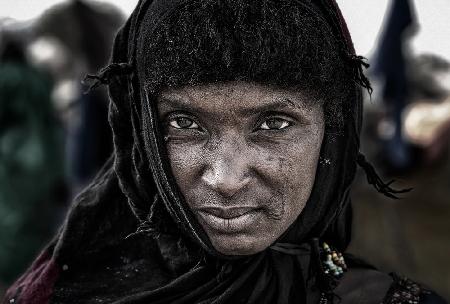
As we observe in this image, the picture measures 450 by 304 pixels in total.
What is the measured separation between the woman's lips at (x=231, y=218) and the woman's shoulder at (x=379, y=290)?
0.41 m

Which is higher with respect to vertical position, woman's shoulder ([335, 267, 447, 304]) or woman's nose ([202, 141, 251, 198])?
woman's nose ([202, 141, 251, 198])

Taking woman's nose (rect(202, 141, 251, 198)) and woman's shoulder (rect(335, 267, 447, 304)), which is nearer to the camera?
woman's nose (rect(202, 141, 251, 198))

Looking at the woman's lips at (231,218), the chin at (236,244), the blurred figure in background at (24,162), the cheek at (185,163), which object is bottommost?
the blurred figure in background at (24,162)

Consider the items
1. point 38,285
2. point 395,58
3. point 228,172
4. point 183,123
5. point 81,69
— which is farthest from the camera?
point 81,69

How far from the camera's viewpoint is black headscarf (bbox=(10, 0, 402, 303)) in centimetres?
159

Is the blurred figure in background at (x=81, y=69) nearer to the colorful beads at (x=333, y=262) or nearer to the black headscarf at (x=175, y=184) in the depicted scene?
the black headscarf at (x=175, y=184)

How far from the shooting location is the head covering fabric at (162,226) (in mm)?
1712

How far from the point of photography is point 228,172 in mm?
1567

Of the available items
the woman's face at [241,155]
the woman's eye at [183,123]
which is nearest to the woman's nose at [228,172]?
the woman's face at [241,155]

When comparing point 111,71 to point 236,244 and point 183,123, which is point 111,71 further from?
point 236,244

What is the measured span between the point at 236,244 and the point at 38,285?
30.8 inches

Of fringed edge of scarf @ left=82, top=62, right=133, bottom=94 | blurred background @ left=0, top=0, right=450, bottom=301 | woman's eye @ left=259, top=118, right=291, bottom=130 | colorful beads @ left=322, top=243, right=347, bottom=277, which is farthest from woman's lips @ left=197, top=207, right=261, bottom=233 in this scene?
blurred background @ left=0, top=0, right=450, bottom=301

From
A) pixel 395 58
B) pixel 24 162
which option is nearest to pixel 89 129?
pixel 24 162

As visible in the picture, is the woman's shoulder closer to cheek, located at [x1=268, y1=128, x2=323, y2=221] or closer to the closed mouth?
cheek, located at [x1=268, y1=128, x2=323, y2=221]
